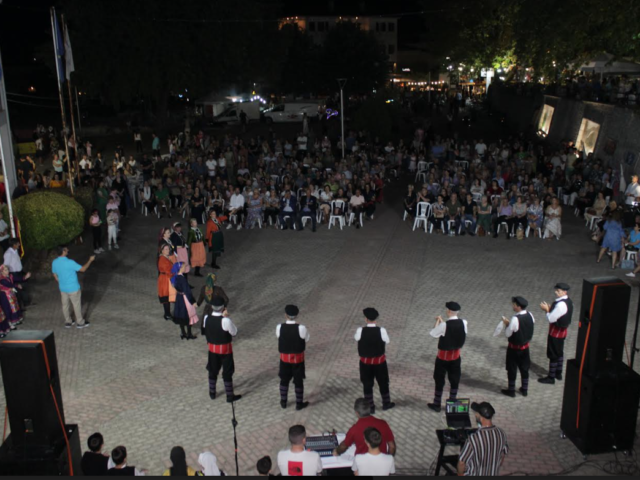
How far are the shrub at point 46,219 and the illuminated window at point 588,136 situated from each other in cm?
1831

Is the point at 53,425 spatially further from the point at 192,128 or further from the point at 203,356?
the point at 192,128

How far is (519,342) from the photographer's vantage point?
8.16m

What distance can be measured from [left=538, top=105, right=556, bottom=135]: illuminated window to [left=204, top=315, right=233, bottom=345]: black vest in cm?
2603

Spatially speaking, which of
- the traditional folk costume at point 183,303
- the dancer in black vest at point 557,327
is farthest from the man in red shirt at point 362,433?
the traditional folk costume at point 183,303

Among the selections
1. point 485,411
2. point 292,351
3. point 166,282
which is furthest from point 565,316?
point 166,282

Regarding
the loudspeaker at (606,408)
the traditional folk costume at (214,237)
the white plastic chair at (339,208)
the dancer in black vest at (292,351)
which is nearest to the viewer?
the loudspeaker at (606,408)

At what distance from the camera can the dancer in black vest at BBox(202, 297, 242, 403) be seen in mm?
8086

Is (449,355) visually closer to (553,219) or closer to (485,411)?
(485,411)

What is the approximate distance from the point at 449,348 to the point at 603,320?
1.88 meters

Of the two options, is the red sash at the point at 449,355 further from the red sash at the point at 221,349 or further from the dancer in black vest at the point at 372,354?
the red sash at the point at 221,349

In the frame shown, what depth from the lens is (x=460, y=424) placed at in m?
6.71

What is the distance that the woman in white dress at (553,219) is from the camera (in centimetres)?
1572

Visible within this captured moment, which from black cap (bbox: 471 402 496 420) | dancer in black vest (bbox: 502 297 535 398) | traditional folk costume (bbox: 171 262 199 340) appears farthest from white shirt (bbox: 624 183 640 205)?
black cap (bbox: 471 402 496 420)

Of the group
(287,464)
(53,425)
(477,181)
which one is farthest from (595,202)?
(53,425)
